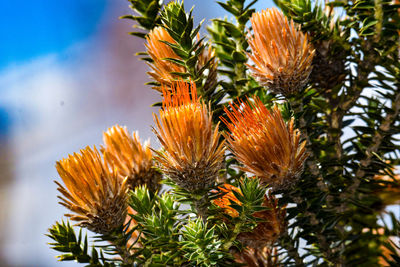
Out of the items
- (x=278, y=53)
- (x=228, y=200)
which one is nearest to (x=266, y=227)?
(x=228, y=200)

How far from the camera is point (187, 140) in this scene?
10.4 inches

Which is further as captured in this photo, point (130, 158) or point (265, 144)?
→ point (130, 158)

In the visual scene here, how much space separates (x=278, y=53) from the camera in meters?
0.30

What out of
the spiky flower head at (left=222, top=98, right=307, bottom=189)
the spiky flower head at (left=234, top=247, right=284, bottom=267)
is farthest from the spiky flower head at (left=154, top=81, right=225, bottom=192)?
the spiky flower head at (left=234, top=247, right=284, bottom=267)

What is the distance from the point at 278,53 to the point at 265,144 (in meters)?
0.08

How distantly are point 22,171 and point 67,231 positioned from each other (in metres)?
1.18

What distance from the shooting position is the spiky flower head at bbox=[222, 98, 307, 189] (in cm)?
27

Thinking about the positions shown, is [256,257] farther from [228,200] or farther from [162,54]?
[162,54]

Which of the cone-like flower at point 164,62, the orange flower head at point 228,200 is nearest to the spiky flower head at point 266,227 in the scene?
the orange flower head at point 228,200

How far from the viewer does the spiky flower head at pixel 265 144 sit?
0.27 metres

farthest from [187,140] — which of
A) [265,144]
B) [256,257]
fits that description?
[256,257]

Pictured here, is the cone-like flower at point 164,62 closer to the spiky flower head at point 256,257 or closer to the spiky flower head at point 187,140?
the spiky flower head at point 187,140

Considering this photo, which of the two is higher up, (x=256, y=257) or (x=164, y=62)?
(x=164, y=62)

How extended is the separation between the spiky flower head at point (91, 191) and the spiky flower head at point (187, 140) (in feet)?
0.20
